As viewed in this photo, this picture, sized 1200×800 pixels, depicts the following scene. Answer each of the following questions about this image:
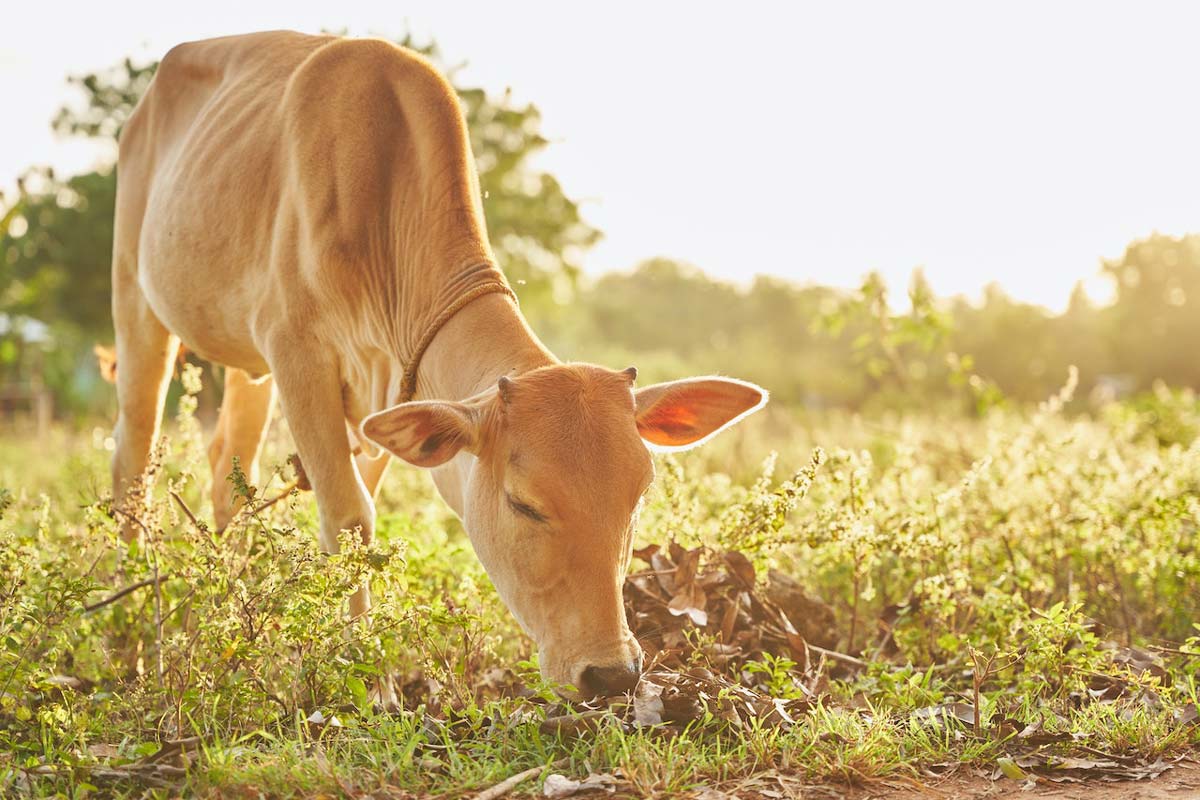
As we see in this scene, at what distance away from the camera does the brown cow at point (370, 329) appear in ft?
11.6

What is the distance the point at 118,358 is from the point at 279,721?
132 inches

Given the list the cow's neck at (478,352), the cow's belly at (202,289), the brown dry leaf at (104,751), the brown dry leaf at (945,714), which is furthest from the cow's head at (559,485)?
the cow's belly at (202,289)

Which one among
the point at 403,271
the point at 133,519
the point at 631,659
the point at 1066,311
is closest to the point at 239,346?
the point at 403,271

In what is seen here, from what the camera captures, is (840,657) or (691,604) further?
(840,657)

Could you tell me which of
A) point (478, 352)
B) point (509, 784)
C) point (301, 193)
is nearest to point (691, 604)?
point (478, 352)

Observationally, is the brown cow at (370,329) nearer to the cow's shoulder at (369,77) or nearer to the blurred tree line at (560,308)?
the cow's shoulder at (369,77)

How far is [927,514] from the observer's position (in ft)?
17.5

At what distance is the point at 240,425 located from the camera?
646cm

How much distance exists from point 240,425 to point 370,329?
1.99 metres

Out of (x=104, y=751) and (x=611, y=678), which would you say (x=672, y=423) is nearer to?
(x=611, y=678)

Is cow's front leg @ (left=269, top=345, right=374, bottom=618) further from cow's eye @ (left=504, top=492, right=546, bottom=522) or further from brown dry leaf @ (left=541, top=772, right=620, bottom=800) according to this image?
brown dry leaf @ (left=541, top=772, right=620, bottom=800)

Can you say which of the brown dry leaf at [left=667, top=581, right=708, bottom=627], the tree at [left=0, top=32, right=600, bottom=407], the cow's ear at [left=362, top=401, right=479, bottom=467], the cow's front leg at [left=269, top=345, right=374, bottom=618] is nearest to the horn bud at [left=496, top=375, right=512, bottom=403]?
the cow's ear at [left=362, top=401, right=479, bottom=467]

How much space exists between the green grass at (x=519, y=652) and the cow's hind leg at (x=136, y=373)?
70 cm

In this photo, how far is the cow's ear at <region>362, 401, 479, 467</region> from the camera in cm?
367
